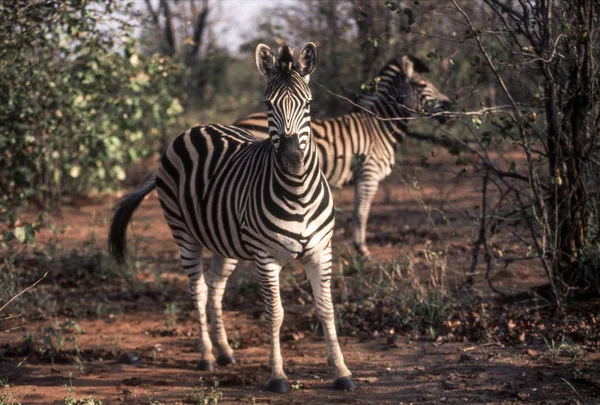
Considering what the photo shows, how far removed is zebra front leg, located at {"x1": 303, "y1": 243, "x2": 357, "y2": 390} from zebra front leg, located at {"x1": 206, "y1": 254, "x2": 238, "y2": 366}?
896 mm

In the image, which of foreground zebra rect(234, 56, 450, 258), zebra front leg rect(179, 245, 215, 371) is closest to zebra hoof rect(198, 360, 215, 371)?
zebra front leg rect(179, 245, 215, 371)

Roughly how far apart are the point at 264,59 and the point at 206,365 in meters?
2.13

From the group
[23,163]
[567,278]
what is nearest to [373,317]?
[567,278]

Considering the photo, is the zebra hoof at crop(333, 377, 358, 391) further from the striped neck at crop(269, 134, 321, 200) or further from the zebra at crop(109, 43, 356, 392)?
the striped neck at crop(269, 134, 321, 200)

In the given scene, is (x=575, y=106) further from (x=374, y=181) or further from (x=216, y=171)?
(x=374, y=181)

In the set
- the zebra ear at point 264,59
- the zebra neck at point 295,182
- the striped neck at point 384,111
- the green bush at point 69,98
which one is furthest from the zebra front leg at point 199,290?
the striped neck at point 384,111

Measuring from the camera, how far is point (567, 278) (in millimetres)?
5711

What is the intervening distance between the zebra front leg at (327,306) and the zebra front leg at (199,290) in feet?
3.18

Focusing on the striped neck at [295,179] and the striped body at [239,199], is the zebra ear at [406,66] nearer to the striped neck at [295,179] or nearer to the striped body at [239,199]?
the striped body at [239,199]

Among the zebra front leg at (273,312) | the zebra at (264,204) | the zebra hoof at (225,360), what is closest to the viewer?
the zebra at (264,204)

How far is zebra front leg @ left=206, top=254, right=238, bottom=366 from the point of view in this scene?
535 centimetres

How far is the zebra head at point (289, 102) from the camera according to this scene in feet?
13.9

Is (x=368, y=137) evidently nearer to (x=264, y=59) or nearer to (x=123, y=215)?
(x=123, y=215)

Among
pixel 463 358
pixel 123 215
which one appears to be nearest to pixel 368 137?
pixel 123 215
